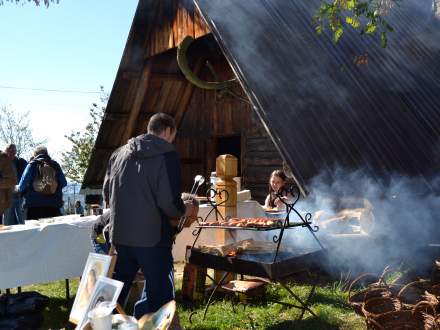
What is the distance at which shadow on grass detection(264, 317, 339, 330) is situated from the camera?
425 centimetres

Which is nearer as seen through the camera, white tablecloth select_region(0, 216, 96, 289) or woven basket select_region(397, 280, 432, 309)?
woven basket select_region(397, 280, 432, 309)

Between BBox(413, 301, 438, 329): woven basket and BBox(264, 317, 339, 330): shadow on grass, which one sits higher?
BBox(413, 301, 438, 329): woven basket

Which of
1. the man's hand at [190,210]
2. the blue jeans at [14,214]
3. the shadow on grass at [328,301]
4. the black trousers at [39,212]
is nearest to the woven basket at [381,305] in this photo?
the shadow on grass at [328,301]

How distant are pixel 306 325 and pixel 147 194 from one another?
→ 2010mm

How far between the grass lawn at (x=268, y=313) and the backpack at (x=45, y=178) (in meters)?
2.04

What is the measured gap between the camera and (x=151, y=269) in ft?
11.8

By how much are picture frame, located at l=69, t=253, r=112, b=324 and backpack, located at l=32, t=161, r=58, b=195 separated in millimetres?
3828

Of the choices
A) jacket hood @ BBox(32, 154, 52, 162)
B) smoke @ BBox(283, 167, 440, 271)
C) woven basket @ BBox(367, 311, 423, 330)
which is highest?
jacket hood @ BBox(32, 154, 52, 162)

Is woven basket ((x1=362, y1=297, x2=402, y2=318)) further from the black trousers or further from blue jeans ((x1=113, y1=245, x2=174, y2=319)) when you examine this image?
the black trousers

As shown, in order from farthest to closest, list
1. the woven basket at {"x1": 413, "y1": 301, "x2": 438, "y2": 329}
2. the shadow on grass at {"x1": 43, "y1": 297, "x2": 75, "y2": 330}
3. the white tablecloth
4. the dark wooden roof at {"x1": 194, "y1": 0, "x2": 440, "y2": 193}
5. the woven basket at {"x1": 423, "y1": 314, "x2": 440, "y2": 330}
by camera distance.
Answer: the dark wooden roof at {"x1": 194, "y1": 0, "x2": 440, "y2": 193} < the shadow on grass at {"x1": 43, "y1": 297, "x2": 75, "y2": 330} < the white tablecloth < the woven basket at {"x1": 413, "y1": 301, "x2": 438, "y2": 329} < the woven basket at {"x1": 423, "y1": 314, "x2": 440, "y2": 330}

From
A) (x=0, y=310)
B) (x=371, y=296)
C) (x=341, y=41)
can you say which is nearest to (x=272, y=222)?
(x=371, y=296)

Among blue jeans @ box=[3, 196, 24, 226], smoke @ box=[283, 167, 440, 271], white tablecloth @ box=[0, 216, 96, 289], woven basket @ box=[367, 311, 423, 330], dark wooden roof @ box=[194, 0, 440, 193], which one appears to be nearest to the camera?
woven basket @ box=[367, 311, 423, 330]

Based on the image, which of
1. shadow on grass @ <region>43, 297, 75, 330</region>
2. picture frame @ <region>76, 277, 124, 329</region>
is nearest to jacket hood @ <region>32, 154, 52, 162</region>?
shadow on grass @ <region>43, 297, 75, 330</region>

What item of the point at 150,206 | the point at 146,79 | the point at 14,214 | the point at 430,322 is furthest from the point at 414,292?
the point at 14,214
